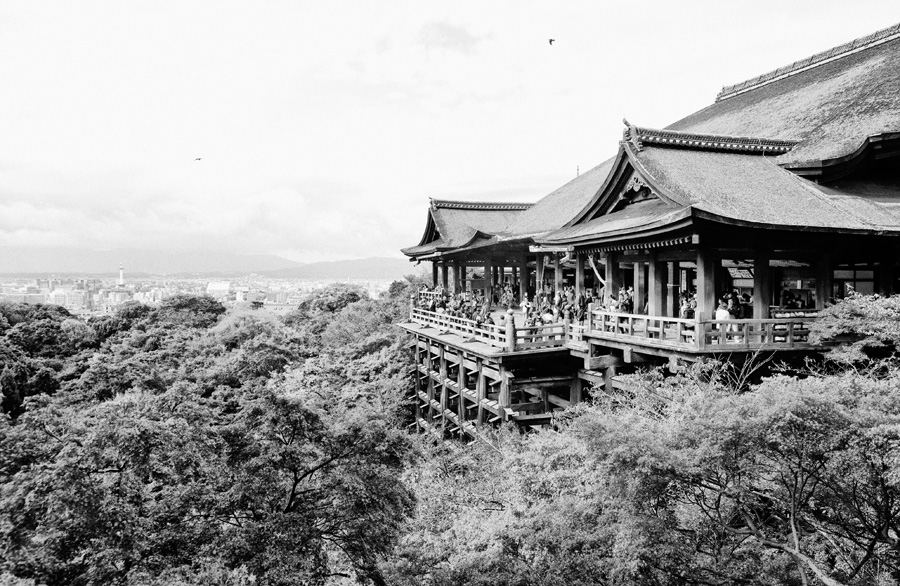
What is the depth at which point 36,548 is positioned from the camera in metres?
7.13

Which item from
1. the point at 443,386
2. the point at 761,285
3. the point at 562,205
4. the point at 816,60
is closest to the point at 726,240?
the point at 761,285

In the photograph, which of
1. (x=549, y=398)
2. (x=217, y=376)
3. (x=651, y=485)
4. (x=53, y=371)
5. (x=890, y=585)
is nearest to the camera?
(x=890, y=585)

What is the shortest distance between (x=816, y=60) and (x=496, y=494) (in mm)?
21103

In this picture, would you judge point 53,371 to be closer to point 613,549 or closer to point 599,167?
point 599,167

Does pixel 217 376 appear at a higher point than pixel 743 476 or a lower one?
lower

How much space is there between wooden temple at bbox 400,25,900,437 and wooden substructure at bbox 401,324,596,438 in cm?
7

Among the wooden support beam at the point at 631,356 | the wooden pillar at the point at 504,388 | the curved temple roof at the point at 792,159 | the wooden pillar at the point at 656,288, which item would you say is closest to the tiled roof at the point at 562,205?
the curved temple roof at the point at 792,159

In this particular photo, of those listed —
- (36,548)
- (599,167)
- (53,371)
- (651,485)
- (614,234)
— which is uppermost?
(599,167)

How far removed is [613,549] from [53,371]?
38.2m

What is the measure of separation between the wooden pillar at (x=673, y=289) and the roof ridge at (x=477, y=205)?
52.8 ft

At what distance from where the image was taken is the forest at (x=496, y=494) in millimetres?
6898

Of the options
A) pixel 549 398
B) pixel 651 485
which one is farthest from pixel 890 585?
pixel 549 398

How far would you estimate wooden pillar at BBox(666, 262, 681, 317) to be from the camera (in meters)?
16.6

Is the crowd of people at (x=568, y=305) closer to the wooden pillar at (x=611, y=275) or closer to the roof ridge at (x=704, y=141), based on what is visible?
the wooden pillar at (x=611, y=275)
